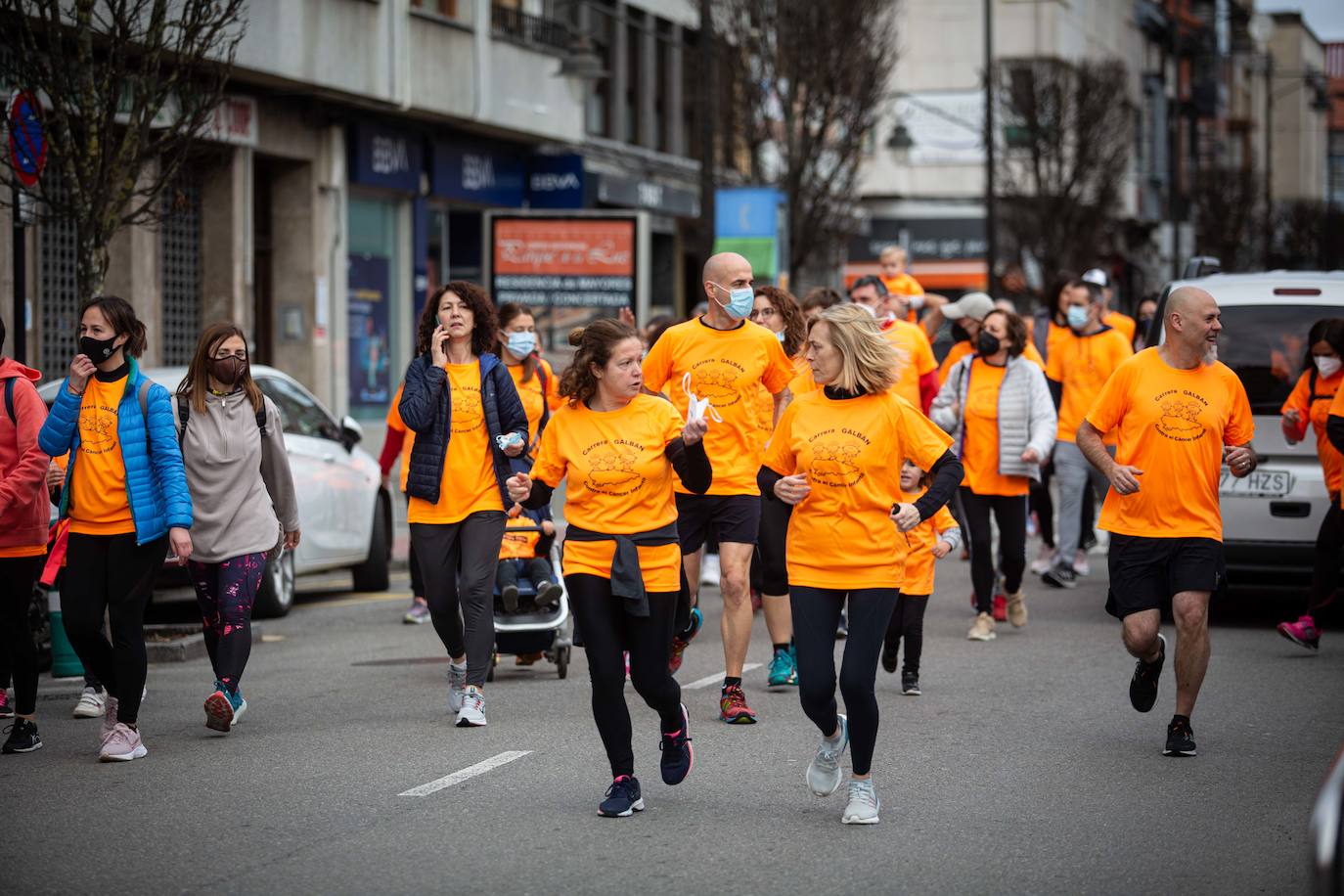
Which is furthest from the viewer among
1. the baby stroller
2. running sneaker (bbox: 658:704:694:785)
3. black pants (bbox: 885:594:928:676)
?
the baby stroller

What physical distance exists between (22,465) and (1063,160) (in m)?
39.4

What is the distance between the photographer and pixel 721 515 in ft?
31.3

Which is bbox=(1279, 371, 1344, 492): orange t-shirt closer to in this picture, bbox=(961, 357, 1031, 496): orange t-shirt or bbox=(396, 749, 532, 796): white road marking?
bbox=(961, 357, 1031, 496): orange t-shirt

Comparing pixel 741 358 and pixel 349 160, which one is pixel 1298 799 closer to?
pixel 741 358

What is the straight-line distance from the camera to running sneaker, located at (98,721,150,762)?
27.5 feet

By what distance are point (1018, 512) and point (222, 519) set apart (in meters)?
5.40

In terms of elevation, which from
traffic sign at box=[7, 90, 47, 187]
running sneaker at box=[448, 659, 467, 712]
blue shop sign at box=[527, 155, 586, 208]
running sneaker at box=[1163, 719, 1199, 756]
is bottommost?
running sneaker at box=[1163, 719, 1199, 756]

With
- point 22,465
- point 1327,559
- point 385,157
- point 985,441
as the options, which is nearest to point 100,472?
point 22,465

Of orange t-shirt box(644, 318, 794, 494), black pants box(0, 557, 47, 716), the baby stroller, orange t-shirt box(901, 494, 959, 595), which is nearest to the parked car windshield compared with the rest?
orange t-shirt box(901, 494, 959, 595)

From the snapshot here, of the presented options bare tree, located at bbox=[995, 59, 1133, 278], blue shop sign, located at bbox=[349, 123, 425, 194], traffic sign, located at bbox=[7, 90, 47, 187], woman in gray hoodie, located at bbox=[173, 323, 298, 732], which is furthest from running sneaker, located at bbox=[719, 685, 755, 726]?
bare tree, located at bbox=[995, 59, 1133, 278]

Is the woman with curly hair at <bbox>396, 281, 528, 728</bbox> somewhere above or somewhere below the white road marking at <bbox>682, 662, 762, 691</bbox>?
above

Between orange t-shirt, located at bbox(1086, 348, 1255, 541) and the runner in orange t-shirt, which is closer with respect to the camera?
orange t-shirt, located at bbox(1086, 348, 1255, 541)

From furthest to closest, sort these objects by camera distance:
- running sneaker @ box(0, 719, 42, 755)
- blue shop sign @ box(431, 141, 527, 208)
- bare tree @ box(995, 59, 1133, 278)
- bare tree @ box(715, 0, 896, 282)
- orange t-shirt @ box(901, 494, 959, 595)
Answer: bare tree @ box(995, 59, 1133, 278) → bare tree @ box(715, 0, 896, 282) → blue shop sign @ box(431, 141, 527, 208) → orange t-shirt @ box(901, 494, 959, 595) → running sneaker @ box(0, 719, 42, 755)

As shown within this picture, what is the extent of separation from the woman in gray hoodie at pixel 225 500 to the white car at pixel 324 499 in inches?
172
